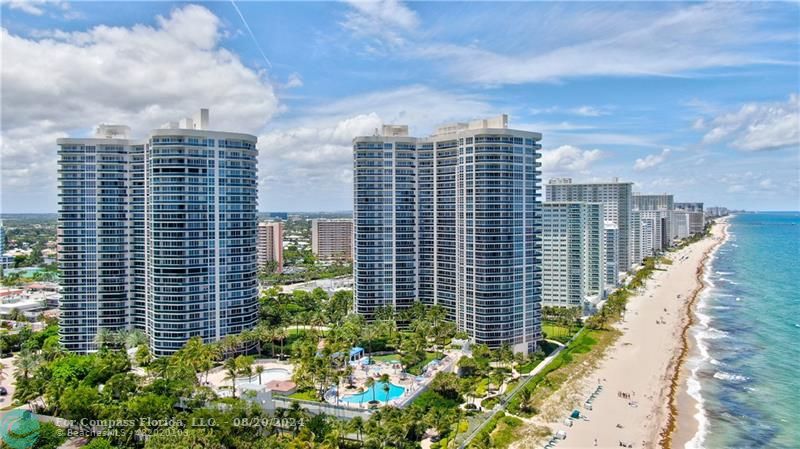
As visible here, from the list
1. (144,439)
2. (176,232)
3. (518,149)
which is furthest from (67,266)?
(518,149)

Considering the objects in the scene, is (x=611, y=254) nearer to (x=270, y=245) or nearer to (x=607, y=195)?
(x=607, y=195)

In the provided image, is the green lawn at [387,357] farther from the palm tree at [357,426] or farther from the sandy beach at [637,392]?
the palm tree at [357,426]

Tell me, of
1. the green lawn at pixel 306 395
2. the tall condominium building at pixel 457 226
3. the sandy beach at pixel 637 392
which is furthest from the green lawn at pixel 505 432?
the tall condominium building at pixel 457 226

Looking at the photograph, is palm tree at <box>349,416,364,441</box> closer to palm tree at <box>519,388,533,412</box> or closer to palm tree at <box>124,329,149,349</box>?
palm tree at <box>519,388,533,412</box>

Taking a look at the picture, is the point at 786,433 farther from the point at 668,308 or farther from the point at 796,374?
the point at 668,308

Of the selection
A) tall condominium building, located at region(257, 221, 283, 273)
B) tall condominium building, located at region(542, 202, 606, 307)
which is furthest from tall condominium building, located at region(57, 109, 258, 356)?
tall condominium building, located at region(257, 221, 283, 273)
